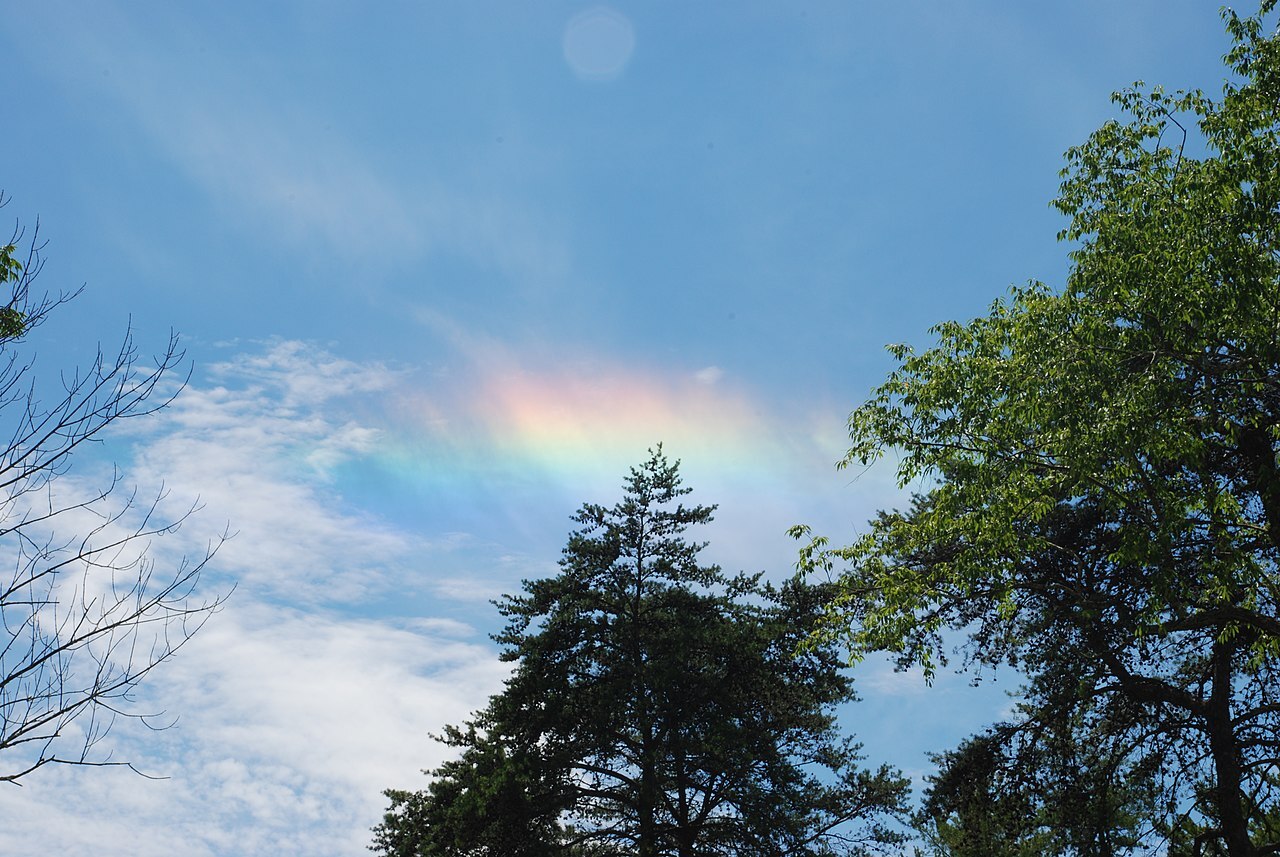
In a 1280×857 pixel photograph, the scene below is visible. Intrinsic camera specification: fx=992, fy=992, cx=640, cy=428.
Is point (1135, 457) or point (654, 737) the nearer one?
point (1135, 457)

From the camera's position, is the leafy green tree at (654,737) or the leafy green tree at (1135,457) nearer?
the leafy green tree at (1135,457)

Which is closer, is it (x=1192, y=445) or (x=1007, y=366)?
(x=1192, y=445)

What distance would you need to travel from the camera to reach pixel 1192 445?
14641mm

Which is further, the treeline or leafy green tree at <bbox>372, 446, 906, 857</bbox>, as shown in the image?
leafy green tree at <bbox>372, 446, 906, 857</bbox>

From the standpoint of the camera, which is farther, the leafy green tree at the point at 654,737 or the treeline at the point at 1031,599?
the leafy green tree at the point at 654,737

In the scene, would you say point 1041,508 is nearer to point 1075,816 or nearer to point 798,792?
point 1075,816

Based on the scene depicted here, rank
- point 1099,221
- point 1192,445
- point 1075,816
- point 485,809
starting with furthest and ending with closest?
point 485,809
point 1075,816
point 1099,221
point 1192,445

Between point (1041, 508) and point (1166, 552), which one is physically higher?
point (1041, 508)

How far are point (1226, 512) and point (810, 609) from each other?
566 inches

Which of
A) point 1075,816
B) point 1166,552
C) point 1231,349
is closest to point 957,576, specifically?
point 1166,552

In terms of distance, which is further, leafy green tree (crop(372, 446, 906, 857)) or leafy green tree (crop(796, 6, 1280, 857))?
leafy green tree (crop(372, 446, 906, 857))

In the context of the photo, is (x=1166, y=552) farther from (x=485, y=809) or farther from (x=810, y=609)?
(x=485, y=809)

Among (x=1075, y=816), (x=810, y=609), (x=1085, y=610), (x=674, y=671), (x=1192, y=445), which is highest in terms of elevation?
(x=810, y=609)

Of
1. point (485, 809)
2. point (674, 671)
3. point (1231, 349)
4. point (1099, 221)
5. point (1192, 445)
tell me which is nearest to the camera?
point (1192, 445)
